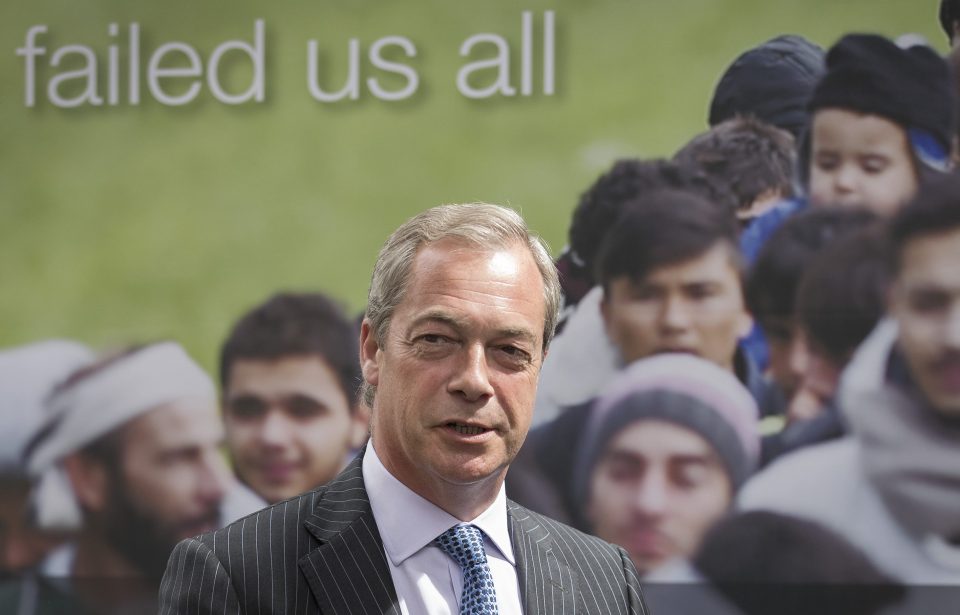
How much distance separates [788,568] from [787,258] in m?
0.87

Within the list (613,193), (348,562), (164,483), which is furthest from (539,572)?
(164,483)

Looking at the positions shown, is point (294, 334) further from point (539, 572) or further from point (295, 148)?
point (539, 572)

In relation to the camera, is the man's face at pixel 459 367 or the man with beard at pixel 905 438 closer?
the man's face at pixel 459 367

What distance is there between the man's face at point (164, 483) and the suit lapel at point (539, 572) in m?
2.06

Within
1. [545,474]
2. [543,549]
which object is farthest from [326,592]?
[545,474]

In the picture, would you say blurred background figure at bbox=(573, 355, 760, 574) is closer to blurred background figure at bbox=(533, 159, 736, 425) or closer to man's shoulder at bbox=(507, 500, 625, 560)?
blurred background figure at bbox=(533, 159, 736, 425)

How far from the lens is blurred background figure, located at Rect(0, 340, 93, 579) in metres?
3.65

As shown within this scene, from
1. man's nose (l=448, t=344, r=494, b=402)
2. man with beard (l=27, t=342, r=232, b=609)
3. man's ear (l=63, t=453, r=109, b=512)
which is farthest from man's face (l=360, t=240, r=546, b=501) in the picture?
man's ear (l=63, t=453, r=109, b=512)

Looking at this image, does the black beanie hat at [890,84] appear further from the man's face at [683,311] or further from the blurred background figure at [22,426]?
the blurred background figure at [22,426]

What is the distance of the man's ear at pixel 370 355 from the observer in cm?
159

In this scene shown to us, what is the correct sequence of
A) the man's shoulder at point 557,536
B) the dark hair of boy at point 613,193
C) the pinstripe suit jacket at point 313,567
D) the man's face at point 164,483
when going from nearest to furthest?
the pinstripe suit jacket at point 313,567, the man's shoulder at point 557,536, the dark hair of boy at point 613,193, the man's face at point 164,483

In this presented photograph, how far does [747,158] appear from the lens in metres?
3.40

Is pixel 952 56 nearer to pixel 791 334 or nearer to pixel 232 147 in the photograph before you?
pixel 791 334

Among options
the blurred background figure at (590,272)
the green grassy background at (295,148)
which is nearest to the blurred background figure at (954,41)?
the green grassy background at (295,148)
